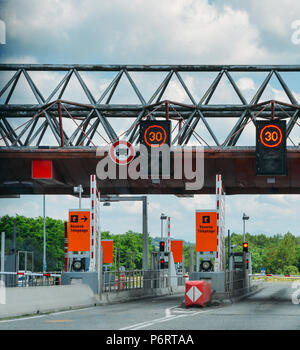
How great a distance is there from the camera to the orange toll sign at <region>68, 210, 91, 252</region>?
2941 centimetres

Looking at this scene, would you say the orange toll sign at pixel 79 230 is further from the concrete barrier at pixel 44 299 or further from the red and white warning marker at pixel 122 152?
the red and white warning marker at pixel 122 152

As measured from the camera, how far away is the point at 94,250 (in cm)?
2958

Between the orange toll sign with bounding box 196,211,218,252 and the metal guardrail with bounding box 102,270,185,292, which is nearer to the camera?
the orange toll sign with bounding box 196,211,218,252

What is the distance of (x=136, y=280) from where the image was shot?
37125 mm

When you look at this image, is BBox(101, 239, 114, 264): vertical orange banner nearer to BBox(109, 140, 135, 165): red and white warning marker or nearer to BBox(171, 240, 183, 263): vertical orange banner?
BBox(171, 240, 183, 263): vertical orange banner

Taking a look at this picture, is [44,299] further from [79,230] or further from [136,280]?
[136,280]

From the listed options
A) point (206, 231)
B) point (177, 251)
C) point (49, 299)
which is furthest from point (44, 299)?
point (177, 251)

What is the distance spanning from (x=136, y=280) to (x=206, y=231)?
821 centimetres

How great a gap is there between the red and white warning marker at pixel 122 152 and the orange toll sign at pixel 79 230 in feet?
14.7

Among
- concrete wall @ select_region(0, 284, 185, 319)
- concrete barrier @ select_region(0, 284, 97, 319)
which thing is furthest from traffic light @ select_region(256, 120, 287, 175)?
concrete barrier @ select_region(0, 284, 97, 319)

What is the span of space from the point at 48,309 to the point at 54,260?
105 metres

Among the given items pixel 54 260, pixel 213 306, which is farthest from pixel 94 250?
pixel 54 260

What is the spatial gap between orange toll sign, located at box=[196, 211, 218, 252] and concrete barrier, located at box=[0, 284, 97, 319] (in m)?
5.26
